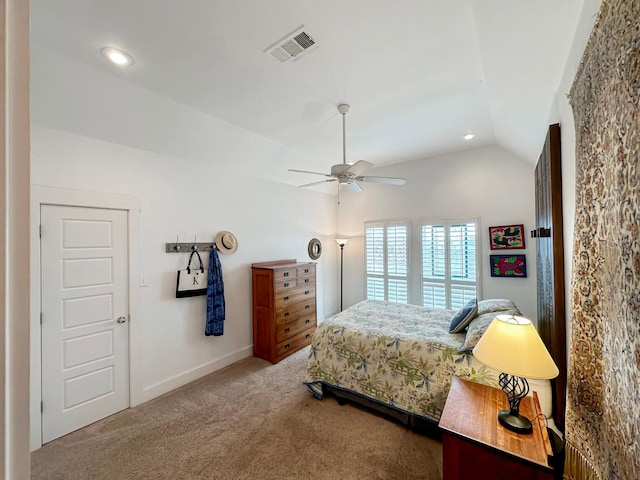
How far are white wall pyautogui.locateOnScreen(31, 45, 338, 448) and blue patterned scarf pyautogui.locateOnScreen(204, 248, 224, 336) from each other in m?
0.14

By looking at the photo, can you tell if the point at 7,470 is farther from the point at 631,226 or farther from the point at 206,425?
the point at 206,425

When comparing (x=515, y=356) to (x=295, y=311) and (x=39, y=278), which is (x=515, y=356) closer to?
(x=295, y=311)

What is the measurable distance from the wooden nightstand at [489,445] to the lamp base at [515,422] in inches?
0.9

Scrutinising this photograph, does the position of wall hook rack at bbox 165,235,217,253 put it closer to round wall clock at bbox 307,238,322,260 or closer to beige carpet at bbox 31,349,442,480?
beige carpet at bbox 31,349,442,480

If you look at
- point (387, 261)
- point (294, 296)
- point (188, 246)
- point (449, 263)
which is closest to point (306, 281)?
point (294, 296)

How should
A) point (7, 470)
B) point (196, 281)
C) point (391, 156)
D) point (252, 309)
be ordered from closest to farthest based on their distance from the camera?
point (7, 470) → point (196, 281) → point (252, 309) → point (391, 156)

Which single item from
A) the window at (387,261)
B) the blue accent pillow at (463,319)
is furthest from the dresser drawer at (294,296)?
the blue accent pillow at (463,319)

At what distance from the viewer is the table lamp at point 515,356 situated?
4.74 ft

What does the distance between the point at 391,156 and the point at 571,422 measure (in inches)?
167

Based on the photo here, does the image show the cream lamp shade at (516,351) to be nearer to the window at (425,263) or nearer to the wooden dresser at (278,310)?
the wooden dresser at (278,310)

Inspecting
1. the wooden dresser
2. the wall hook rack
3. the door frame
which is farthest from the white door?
the wooden dresser

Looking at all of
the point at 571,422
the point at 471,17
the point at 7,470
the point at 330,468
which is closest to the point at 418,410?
the point at 330,468

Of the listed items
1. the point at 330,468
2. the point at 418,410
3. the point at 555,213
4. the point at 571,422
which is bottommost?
the point at 330,468

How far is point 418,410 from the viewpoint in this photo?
2373 millimetres
